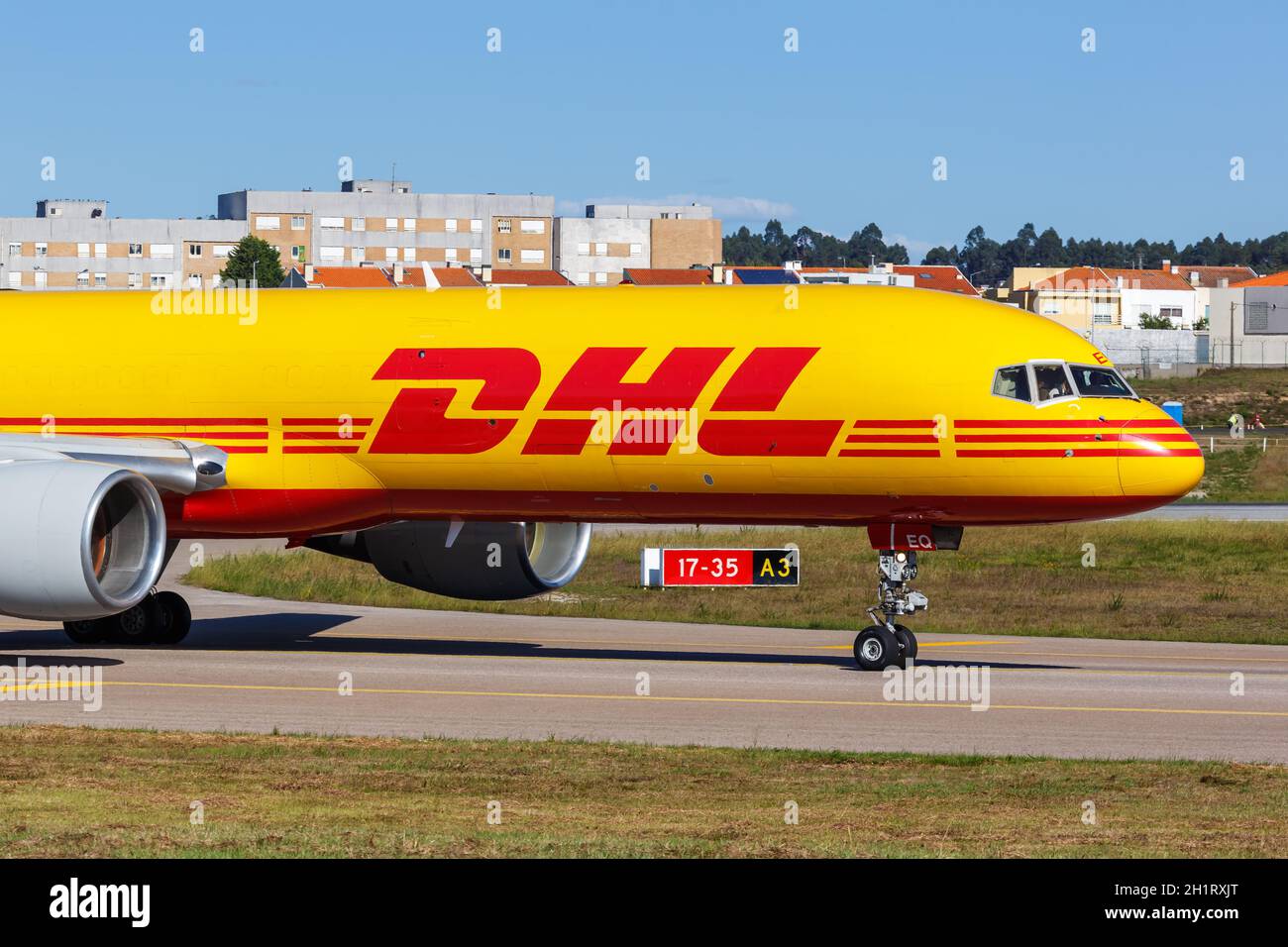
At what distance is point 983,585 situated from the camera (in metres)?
40.7

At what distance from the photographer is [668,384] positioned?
25469 mm

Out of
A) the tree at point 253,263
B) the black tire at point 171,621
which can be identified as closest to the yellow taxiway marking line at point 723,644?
the black tire at point 171,621

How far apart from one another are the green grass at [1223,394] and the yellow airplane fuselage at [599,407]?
85.6 m

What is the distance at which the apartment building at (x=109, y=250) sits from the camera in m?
161

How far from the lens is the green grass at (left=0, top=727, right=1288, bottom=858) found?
14133mm

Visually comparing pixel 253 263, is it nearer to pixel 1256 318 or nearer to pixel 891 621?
pixel 1256 318

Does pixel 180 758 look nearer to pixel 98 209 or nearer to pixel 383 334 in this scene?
pixel 383 334

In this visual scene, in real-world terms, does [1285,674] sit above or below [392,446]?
below

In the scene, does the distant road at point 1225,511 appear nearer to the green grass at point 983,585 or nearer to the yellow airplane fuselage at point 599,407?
the green grass at point 983,585

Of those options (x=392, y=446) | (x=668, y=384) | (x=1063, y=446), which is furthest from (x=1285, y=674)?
(x=392, y=446)

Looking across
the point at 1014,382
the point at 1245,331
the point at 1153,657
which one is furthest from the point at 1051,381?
the point at 1245,331

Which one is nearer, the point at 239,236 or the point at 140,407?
the point at 140,407
